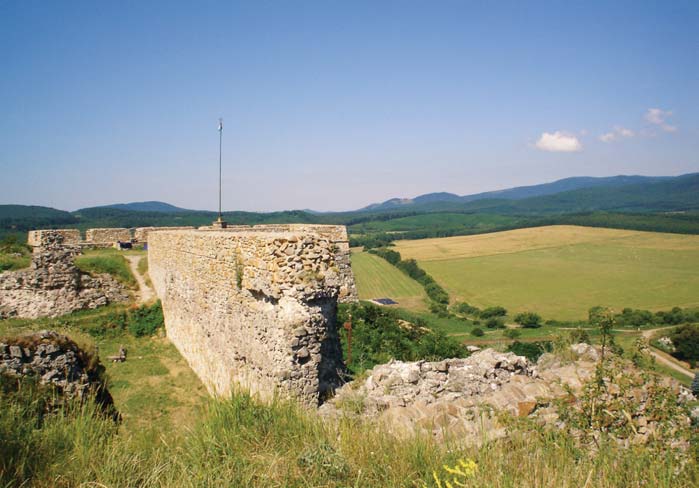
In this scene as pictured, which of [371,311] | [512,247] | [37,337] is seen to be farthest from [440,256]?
[37,337]

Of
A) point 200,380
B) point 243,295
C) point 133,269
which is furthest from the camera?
point 133,269

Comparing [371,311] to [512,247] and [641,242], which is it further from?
[641,242]

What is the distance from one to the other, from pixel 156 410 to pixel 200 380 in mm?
1347

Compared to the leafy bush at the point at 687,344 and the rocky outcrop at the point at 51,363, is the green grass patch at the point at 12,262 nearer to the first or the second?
the rocky outcrop at the point at 51,363

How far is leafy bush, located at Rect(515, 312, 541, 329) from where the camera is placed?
147 feet

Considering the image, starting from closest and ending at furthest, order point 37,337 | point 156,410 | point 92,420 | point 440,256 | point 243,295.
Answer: point 92,420, point 37,337, point 243,295, point 156,410, point 440,256

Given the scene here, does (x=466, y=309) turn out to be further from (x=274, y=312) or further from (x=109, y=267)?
(x=274, y=312)

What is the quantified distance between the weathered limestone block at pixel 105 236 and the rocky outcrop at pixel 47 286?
7.71 m

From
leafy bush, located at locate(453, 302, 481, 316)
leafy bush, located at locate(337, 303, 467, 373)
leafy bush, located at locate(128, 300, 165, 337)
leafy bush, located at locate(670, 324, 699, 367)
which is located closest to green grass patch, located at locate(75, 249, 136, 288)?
leafy bush, located at locate(128, 300, 165, 337)

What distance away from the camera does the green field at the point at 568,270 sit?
52.9 m

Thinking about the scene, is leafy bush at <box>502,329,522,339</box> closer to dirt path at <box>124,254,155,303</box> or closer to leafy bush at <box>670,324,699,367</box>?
leafy bush at <box>670,324,699,367</box>

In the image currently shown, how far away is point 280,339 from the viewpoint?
640 centimetres

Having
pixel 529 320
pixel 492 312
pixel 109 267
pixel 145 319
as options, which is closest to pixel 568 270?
pixel 492 312

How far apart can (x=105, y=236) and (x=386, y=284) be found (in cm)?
3849
